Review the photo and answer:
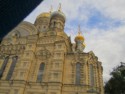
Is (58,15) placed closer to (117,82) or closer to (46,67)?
(46,67)

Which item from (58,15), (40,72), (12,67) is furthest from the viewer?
(58,15)

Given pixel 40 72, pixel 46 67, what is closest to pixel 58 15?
pixel 46 67

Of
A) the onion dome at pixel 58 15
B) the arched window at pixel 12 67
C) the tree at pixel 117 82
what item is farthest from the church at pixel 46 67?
the onion dome at pixel 58 15

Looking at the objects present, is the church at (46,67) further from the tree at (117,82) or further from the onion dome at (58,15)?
the onion dome at (58,15)

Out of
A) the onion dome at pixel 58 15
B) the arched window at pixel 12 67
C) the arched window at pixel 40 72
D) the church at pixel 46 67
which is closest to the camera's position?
the church at pixel 46 67

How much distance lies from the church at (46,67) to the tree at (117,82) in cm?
133

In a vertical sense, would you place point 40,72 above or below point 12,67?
below

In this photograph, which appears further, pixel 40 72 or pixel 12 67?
pixel 12 67

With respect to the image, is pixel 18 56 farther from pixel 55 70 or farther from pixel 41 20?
pixel 41 20

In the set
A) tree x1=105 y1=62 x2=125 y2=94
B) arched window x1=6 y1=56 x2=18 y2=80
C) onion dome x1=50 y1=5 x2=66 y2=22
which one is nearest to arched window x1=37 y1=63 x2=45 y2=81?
arched window x1=6 y1=56 x2=18 y2=80

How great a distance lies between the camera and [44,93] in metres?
16.9

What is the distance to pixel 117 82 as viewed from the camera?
18844 millimetres

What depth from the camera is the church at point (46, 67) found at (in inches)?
678

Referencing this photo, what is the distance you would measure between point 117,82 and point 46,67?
874 cm
